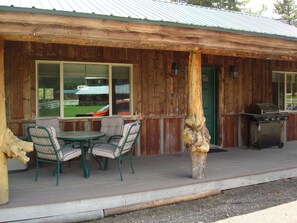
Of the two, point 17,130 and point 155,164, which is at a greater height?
point 17,130

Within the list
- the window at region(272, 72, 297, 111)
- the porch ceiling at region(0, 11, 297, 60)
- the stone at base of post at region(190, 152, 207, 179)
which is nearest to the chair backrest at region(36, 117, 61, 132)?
the porch ceiling at region(0, 11, 297, 60)

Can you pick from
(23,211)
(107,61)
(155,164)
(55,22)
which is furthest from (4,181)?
(107,61)

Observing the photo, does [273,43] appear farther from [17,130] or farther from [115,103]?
[17,130]

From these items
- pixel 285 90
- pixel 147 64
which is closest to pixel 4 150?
pixel 147 64

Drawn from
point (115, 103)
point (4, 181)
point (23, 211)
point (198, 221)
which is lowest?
point (198, 221)

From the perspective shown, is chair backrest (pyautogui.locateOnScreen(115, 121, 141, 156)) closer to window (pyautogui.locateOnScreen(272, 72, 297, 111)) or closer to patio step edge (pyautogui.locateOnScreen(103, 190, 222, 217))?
patio step edge (pyautogui.locateOnScreen(103, 190, 222, 217))

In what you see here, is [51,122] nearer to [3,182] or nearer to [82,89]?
[82,89]

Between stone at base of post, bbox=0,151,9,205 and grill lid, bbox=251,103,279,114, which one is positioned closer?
stone at base of post, bbox=0,151,9,205

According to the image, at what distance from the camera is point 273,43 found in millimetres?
5074

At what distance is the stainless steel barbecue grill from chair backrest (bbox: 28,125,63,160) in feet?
15.4

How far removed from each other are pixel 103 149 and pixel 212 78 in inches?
148

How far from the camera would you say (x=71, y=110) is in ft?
19.3

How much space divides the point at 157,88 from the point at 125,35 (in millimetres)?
2739

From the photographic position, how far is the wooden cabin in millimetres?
3627
